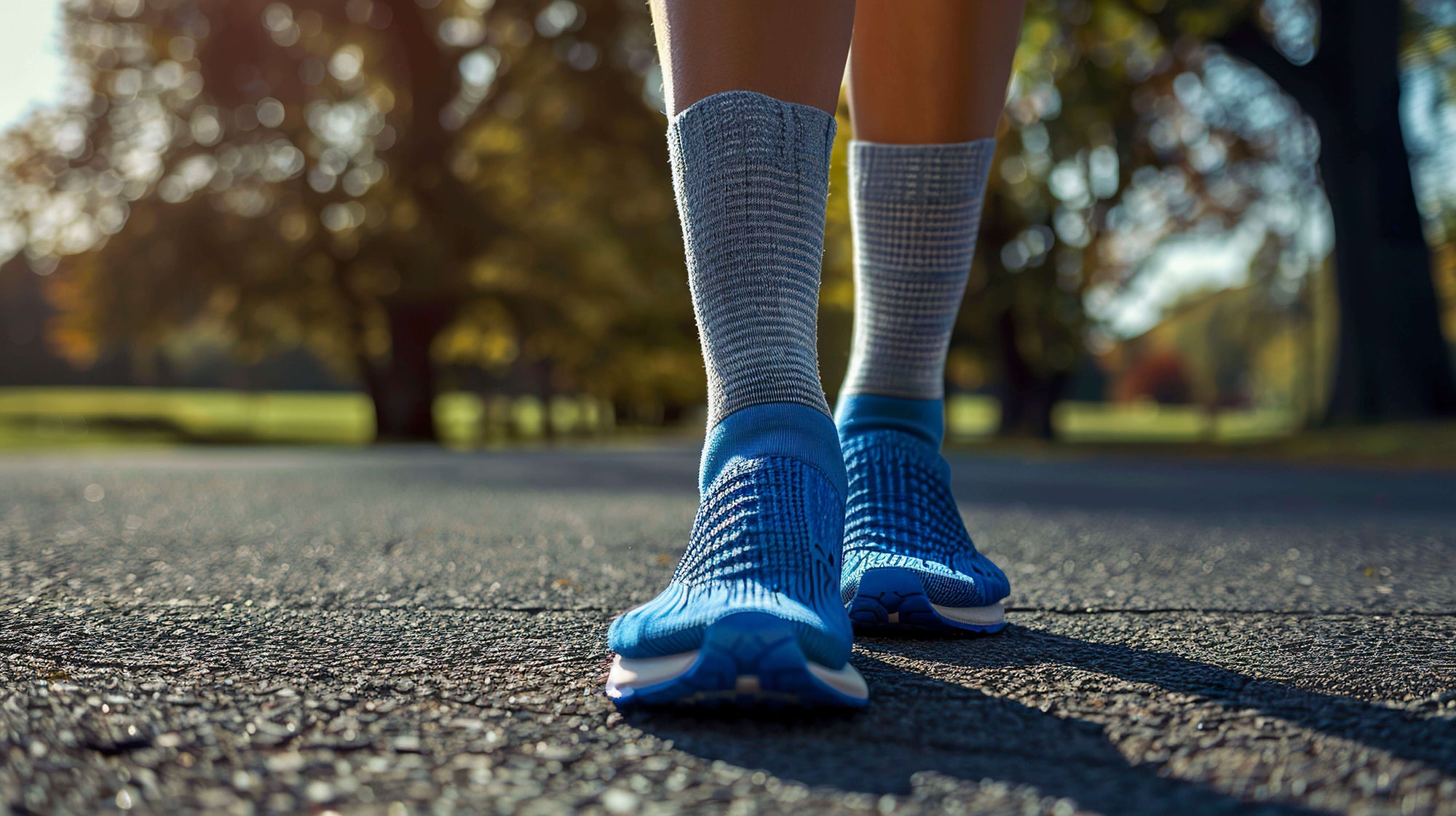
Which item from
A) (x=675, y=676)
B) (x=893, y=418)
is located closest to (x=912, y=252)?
(x=893, y=418)

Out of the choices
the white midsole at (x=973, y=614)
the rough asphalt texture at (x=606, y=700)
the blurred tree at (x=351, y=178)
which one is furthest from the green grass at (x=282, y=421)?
the white midsole at (x=973, y=614)

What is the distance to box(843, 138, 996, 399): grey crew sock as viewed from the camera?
4.66 ft

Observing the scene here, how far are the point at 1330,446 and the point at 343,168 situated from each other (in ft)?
42.9

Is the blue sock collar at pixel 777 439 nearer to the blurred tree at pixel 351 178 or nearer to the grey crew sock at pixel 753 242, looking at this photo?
the grey crew sock at pixel 753 242

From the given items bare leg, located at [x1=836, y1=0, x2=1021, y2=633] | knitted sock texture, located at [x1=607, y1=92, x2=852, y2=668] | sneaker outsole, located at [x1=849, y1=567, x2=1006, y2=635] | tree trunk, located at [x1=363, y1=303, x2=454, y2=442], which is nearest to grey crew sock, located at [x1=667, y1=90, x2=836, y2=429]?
knitted sock texture, located at [x1=607, y1=92, x2=852, y2=668]

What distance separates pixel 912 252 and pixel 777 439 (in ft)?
1.54

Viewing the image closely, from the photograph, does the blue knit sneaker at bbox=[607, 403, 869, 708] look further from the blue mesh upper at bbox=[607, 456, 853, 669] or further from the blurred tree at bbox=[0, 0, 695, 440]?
the blurred tree at bbox=[0, 0, 695, 440]

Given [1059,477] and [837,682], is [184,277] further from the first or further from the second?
[837,682]

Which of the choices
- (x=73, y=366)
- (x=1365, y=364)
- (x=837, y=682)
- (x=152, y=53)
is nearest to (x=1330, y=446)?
(x=1365, y=364)

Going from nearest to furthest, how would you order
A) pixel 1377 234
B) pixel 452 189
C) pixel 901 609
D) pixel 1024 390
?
pixel 901 609
pixel 1377 234
pixel 452 189
pixel 1024 390

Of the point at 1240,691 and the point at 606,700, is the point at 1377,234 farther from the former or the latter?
the point at 606,700

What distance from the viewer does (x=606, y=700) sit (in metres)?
0.88

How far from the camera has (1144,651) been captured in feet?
3.62

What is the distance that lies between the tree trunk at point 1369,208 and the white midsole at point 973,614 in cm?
961
